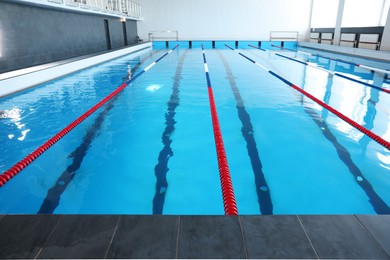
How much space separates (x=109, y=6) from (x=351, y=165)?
12084 millimetres

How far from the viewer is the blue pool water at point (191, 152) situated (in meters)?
2.25

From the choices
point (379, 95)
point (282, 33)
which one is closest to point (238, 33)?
point (282, 33)

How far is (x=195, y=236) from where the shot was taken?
1258 mm

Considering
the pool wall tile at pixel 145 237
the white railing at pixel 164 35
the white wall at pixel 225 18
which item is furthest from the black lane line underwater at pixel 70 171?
the white wall at pixel 225 18

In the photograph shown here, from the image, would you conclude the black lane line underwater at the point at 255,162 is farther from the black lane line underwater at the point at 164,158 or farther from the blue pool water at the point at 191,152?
the black lane line underwater at the point at 164,158

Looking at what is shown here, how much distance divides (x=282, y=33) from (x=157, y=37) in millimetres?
8858

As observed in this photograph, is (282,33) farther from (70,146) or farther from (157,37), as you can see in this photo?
(70,146)

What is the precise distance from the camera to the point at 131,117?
4137 millimetres

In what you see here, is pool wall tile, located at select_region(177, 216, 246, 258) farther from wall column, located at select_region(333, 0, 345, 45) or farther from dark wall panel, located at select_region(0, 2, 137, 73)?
wall column, located at select_region(333, 0, 345, 45)

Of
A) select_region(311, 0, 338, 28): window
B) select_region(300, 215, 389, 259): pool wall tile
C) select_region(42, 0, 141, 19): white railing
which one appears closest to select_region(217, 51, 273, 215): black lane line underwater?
select_region(300, 215, 389, 259): pool wall tile

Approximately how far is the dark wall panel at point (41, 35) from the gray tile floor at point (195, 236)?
641 centimetres

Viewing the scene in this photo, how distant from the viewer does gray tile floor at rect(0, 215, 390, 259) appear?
1.16 metres

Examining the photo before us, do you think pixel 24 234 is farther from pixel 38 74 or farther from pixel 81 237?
pixel 38 74

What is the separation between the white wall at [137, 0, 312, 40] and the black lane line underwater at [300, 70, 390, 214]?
15675mm
